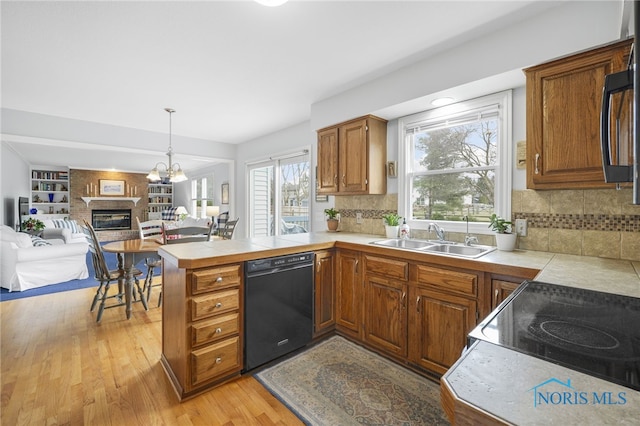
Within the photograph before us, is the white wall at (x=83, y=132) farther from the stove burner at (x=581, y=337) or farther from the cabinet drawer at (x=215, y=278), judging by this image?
the stove burner at (x=581, y=337)

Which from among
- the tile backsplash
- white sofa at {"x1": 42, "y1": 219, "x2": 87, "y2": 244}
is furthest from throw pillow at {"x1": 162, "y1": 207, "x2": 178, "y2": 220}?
the tile backsplash

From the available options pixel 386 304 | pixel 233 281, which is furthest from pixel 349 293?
pixel 233 281

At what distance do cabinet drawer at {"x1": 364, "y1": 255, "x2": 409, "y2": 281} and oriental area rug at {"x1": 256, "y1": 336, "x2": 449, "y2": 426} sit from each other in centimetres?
69

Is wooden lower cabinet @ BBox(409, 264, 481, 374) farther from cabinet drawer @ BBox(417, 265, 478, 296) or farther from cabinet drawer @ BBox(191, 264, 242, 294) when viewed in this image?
cabinet drawer @ BBox(191, 264, 242, 294)

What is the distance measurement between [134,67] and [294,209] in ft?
8.83

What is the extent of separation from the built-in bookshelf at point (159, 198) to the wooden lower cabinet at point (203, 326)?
9838 mm

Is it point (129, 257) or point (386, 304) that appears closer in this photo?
point (386, 304)

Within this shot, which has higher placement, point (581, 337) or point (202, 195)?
point (202, 195)

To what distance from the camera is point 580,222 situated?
1.96 meters

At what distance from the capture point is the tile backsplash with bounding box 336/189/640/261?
1812 millimetres

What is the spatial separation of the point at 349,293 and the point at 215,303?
1.19 meters

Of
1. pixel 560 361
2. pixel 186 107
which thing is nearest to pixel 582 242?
pixel 560 361

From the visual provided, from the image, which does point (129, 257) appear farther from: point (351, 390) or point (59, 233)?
point (59, 233)
